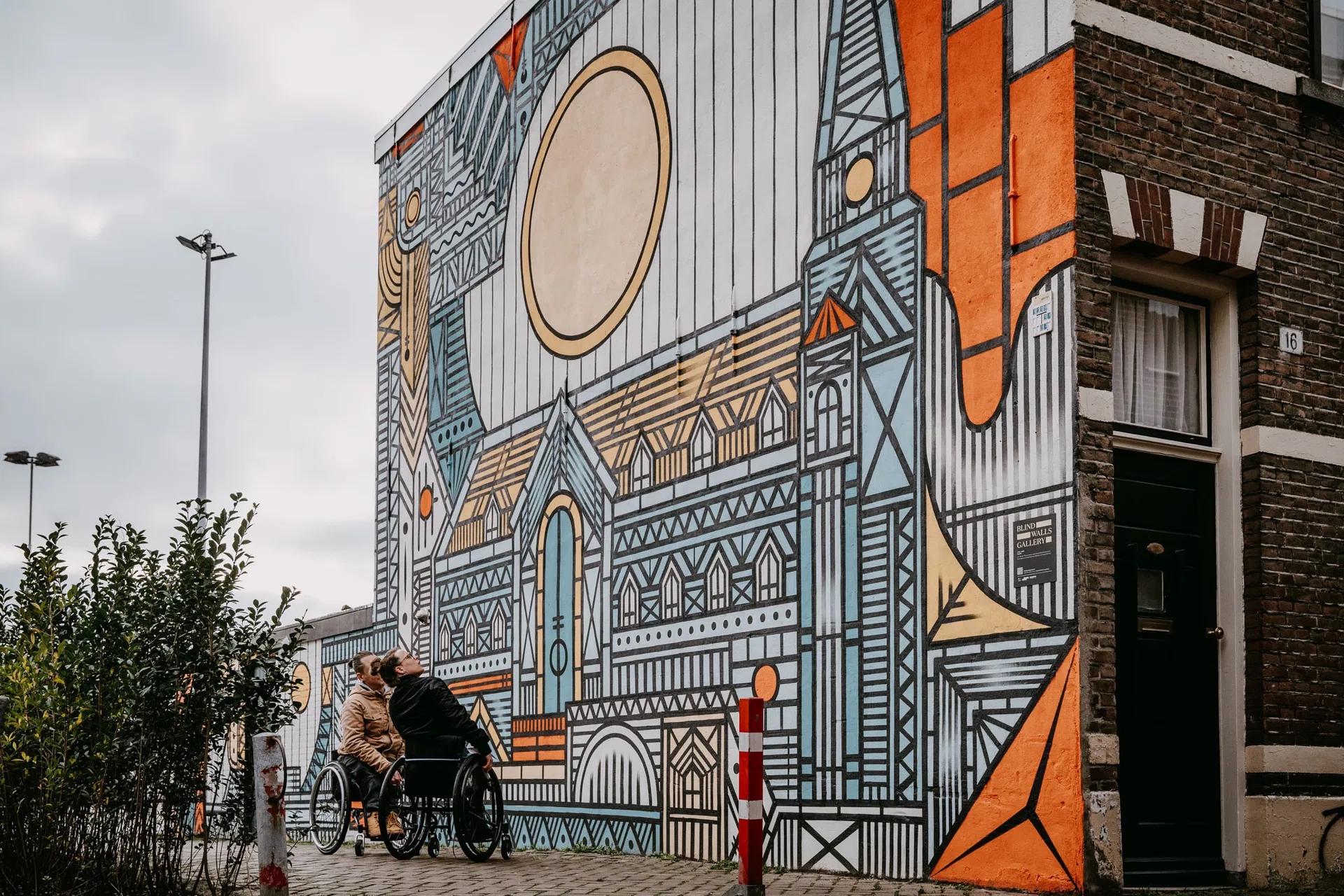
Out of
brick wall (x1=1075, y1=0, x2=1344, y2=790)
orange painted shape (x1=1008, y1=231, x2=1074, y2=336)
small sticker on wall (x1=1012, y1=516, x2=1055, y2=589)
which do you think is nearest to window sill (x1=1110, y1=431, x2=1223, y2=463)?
brick wall (x1=1075, y1=0, x2=1344, y2=790)

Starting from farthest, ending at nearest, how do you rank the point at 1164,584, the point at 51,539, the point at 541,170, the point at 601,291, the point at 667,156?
1. the point at 541,170
2. the point at 601,291
3. the point at 667,156
4. the point at 1164,584
5. the point at 51,539

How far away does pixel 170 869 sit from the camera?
789cm

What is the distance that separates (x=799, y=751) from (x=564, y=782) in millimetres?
4005

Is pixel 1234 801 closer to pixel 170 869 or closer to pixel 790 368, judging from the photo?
pixel 790 368

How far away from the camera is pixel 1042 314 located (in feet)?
28.5

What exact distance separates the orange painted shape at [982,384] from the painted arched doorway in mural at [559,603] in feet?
18.2

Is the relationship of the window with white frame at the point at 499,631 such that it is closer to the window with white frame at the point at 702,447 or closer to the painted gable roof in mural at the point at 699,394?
the painted gable roof in mural at the point at 699,394

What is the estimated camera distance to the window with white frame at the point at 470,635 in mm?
16031

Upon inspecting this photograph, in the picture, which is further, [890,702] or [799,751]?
[799,751]

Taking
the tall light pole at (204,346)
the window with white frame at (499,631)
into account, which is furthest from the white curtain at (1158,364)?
the tall light pole at (204,346)

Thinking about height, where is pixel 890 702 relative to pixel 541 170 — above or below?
below

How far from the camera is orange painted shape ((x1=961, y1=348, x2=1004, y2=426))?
29.5 ft

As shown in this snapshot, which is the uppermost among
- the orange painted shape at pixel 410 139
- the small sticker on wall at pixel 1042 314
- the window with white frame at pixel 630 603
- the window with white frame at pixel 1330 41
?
the orange painted shape at pixel 410 139

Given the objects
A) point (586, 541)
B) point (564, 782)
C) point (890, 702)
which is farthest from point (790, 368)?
point (564, 782)
